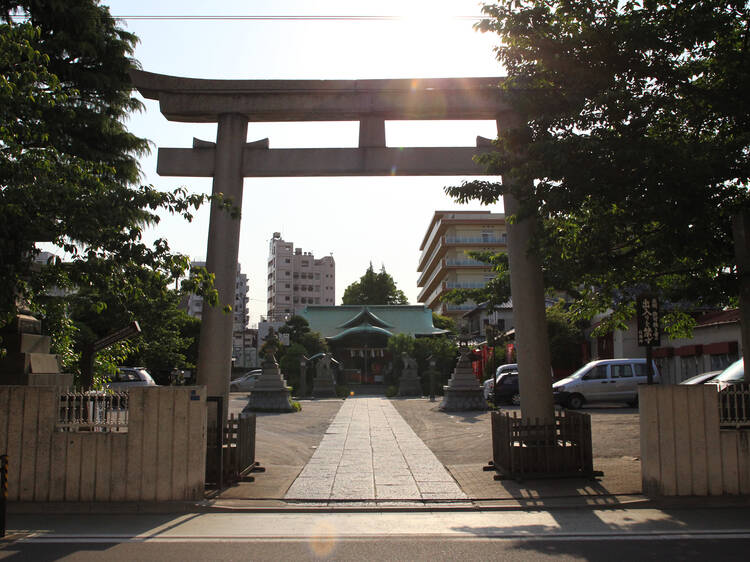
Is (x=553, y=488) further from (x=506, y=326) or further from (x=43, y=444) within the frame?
(x=506, y=326)

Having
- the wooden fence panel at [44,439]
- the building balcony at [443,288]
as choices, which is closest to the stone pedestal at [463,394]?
the wooden fence panel at [44,439]

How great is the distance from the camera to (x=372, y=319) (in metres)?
52.0

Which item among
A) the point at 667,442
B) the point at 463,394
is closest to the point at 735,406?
the point at 667,442

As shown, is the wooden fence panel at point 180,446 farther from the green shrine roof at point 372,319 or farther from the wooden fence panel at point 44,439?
the green shrine roof at point 372,319

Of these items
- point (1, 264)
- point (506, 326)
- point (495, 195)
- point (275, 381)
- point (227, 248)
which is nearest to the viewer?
point (1, 264)

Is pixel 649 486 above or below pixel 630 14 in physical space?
below

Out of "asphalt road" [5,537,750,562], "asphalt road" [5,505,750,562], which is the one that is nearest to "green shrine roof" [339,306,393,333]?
"asphalt road" [5,505,750,562]

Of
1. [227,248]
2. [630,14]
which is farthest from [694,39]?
[227,248]

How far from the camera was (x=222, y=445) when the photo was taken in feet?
30.9

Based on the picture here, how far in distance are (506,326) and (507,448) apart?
1627 inches

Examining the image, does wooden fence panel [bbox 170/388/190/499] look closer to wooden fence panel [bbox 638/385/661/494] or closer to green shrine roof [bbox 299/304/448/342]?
wooden fence panel [bbox 638/385/661/494]

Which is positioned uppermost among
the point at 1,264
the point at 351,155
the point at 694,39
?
the point at 694,39

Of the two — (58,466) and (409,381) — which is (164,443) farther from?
(409,381)

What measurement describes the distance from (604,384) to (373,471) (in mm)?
15363
